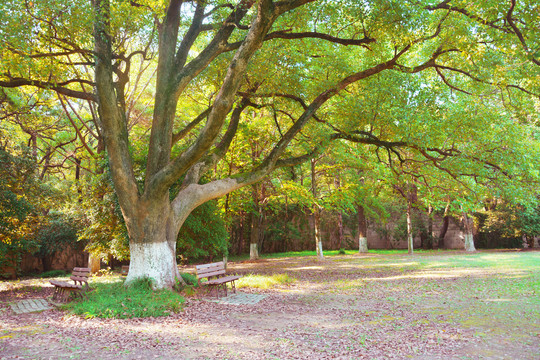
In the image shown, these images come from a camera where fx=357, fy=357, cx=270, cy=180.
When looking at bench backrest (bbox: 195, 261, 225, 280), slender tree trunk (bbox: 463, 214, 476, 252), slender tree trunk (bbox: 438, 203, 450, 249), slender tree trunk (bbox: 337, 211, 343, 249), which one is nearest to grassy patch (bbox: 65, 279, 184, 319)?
bench backrest (bbox: 195, 261, 225, 280)

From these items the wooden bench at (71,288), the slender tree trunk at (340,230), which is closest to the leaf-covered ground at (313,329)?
the wooden bench at (71,288)

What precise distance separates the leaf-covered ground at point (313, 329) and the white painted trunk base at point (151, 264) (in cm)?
85

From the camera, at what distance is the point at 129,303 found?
6762 millimetres

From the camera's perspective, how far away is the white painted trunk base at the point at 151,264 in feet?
26.8

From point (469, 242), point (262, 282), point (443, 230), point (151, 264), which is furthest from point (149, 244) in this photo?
point (443, 230)

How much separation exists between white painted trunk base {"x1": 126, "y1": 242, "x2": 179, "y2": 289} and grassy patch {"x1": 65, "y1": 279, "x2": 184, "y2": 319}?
0.83ft

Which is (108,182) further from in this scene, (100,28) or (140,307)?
(140,307)

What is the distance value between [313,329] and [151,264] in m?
4.23

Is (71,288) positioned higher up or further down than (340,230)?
further down

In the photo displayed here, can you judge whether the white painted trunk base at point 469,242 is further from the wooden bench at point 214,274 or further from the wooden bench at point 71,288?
the wooden bench at point 71,288

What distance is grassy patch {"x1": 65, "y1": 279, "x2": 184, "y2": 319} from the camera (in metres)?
6.40

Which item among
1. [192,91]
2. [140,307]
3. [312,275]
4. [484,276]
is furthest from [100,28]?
[484,276]

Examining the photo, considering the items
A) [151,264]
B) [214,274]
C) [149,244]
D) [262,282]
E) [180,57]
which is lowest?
[262,282]

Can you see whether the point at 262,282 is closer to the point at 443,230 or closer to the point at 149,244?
the point at 149,244
